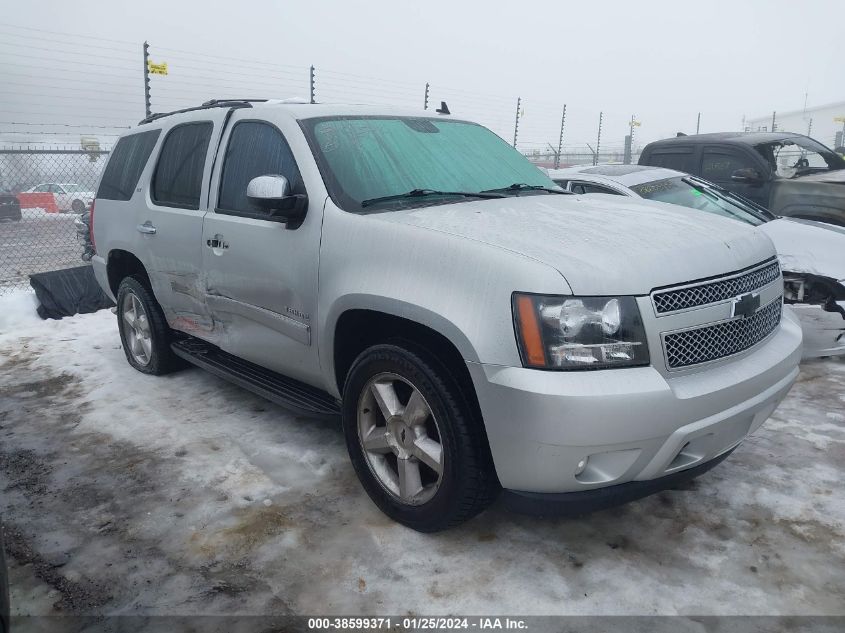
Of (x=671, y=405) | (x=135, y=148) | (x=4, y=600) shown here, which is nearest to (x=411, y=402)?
(x=671, y=405)

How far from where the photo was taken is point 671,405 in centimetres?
231

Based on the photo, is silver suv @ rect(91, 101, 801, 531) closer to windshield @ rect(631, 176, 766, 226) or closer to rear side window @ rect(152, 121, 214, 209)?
rear side window @ rect(152, 121, 214, 209)

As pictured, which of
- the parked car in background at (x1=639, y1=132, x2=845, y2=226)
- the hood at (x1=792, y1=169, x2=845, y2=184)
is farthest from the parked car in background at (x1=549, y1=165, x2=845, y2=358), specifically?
the hood at (x1=792, y1=169, x2=845, y2=184)

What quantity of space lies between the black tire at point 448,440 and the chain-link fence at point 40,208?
20.5ft

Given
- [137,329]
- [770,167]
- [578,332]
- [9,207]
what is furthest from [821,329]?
[9,207]

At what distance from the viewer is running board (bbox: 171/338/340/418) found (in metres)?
3.37

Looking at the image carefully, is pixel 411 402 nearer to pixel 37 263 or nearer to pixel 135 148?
pixel 135 148

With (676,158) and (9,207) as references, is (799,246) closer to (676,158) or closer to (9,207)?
(676,158)

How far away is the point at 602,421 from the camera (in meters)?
2.24

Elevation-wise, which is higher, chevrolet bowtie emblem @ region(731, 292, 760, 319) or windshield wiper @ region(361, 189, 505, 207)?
windshield wiper @ region(361, 189, 505, 207)

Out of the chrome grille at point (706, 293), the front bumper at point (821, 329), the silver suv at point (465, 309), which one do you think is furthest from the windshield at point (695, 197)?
the chrome grille at point (706, 293)

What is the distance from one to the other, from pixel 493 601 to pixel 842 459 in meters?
2.30

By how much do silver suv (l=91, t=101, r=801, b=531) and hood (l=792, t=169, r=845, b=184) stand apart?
15.2 ft

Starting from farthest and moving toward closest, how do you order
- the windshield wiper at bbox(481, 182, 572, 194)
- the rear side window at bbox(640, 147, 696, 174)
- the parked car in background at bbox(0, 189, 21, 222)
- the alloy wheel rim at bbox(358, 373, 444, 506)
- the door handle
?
the parked car in background at bbox(0, 189, 21, 222)
the rear side window at bbox(640, 147, 696, 174)
the door handle
the windshield wiper at bbox(481, 182, 572, 194)
the alloy wheel rim at bbox(358, 373, 444, 506)
